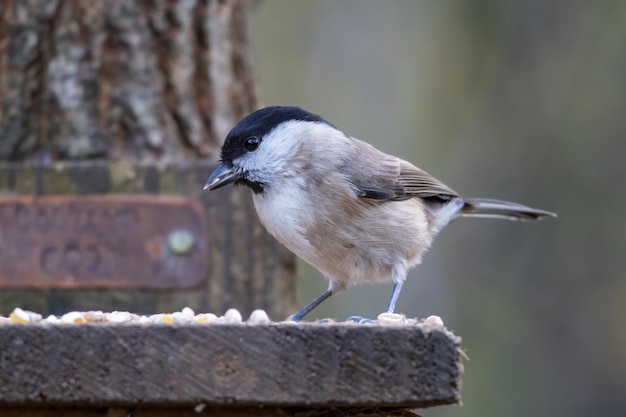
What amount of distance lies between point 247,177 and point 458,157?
611 cm

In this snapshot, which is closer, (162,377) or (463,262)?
(162,377)

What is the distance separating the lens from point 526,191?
353 inches

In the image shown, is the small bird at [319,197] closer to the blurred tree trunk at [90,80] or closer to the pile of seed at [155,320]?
the blurred tree trunk at [90,80]

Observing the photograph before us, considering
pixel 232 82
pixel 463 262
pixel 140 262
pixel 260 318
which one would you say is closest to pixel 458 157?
pixel 463 262

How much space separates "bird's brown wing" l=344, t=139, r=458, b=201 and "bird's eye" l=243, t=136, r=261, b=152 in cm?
36

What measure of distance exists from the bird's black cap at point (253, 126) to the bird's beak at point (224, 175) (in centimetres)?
3

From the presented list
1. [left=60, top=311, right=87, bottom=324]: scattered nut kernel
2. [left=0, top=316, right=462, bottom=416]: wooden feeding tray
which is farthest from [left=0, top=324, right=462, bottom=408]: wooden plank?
[left=60, top=311, right=87, bottom=324]: scattered nut kernel

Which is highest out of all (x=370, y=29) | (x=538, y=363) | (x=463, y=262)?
(x=370, y=29)

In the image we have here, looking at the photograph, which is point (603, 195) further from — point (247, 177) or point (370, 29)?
point (247, 177)

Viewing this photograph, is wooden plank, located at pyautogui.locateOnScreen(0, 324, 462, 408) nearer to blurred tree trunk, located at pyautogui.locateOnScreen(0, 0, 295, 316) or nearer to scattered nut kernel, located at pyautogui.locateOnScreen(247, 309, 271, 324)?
scattered nut kernel, located at pyautogui.locateOnScreen(247, 309, 271, 324)

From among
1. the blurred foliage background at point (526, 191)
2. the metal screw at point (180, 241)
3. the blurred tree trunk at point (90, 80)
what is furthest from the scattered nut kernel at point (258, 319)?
the blurred foliage background at point (526, 191)

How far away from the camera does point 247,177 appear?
363 cm

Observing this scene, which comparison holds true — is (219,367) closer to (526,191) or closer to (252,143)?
(252,143)

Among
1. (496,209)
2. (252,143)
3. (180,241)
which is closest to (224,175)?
(252,143)
